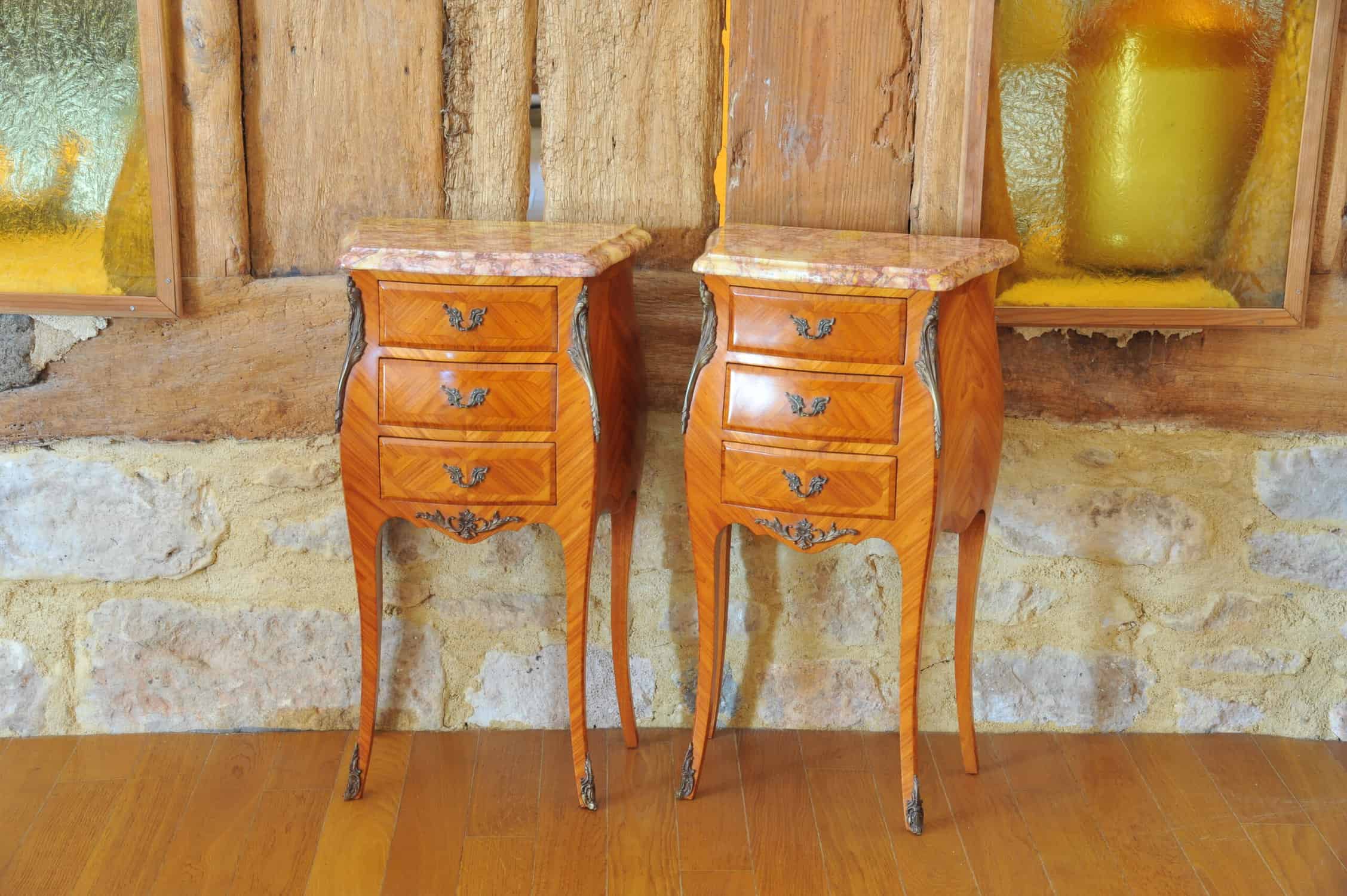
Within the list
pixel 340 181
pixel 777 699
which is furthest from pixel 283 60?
pixel 777 699

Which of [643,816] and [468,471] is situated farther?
[643,816]

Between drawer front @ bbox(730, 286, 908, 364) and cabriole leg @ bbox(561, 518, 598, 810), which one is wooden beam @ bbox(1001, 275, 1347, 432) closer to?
drawer front @ bbox(730, 286, 908, 364)

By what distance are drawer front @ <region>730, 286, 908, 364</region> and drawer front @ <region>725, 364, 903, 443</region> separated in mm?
34

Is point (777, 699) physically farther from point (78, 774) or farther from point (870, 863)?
point (78, 774)

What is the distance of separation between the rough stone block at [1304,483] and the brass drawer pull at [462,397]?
1.55 meters

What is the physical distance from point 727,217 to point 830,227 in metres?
0.20

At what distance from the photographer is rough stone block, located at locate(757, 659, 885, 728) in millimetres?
2658

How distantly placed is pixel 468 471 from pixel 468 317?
26 cm

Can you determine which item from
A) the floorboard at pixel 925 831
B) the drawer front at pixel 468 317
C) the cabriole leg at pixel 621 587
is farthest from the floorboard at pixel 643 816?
the drawer front at pixel 468 317

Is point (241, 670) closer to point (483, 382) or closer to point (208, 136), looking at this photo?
point (483, 382)

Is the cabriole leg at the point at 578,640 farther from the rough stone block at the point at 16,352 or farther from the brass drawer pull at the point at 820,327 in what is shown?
the rough stone block at the point at 16,352

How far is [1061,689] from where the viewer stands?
267 cm

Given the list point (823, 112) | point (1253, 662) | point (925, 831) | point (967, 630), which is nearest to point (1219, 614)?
point (1253, 662)

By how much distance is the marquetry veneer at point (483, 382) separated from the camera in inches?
81.9
